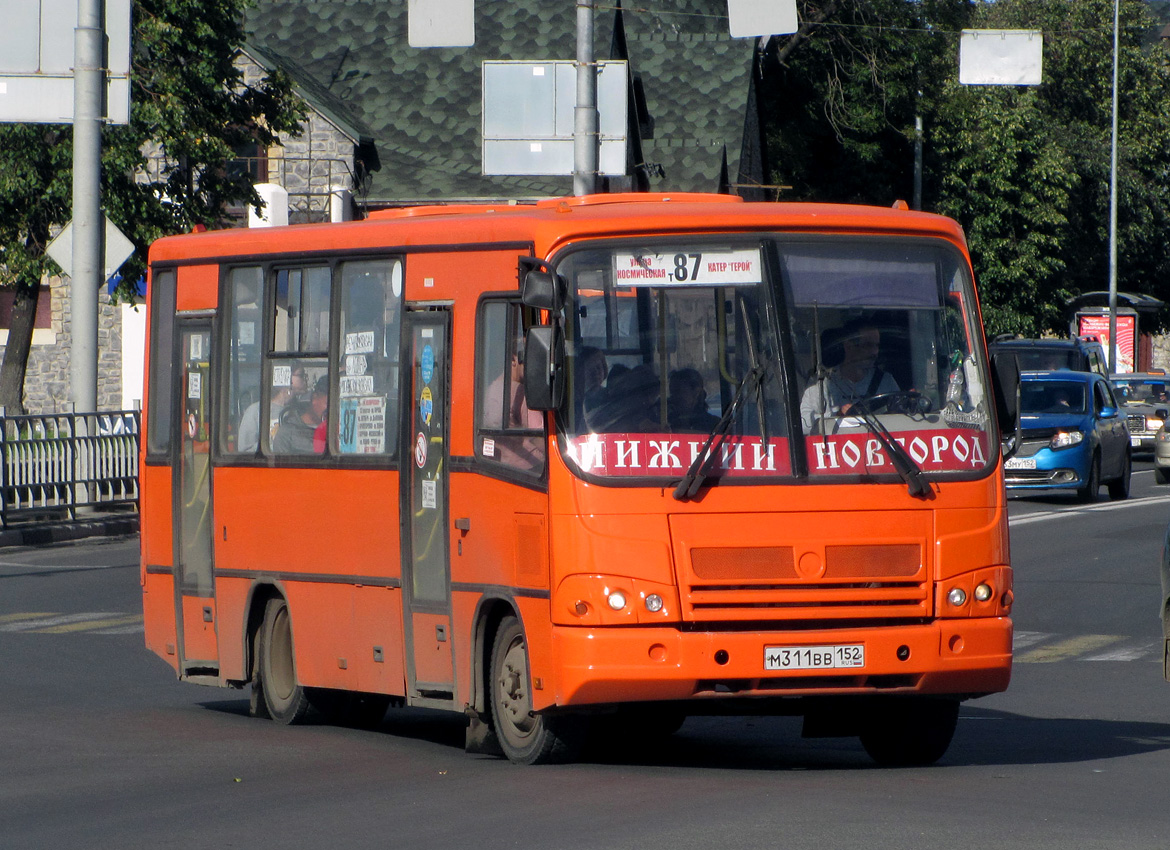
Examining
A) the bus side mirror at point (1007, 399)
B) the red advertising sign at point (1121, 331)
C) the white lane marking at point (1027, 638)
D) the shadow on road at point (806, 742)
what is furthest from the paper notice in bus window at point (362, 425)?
the red advertising sign at point (1121, 331)

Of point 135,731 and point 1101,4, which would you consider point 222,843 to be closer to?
point 135,731

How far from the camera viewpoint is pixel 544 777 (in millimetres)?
8914

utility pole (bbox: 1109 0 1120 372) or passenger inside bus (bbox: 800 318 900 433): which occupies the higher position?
utility pole (bbox: 1109 0 1120 372)

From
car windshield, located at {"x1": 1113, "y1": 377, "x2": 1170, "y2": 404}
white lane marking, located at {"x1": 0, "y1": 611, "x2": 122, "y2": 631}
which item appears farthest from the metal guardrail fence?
car windshield, located at {"x1": 1113, "y1": 377, "x2": 1170, "y2": 404}

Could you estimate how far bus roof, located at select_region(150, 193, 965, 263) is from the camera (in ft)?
29.7

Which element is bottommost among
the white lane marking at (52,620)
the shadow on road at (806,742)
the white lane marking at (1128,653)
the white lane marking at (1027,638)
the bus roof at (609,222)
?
the white lane marking at (1128,653)

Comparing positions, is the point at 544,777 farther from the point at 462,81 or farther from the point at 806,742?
the point at 462,81

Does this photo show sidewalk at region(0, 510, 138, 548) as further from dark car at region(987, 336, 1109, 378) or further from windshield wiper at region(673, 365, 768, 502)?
dark car at region(987, 336, 1109, 378)

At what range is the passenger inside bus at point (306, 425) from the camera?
35.6 feet

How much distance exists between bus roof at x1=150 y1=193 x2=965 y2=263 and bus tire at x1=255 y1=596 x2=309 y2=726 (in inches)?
80.5

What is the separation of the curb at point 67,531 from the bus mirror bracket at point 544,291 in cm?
1544

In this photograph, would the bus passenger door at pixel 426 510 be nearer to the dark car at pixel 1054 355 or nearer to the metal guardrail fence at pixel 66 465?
the metal guardrail fence at pixel 66 465

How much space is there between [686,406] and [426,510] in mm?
1667

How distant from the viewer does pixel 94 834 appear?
771 cm
